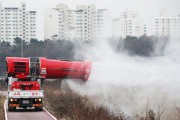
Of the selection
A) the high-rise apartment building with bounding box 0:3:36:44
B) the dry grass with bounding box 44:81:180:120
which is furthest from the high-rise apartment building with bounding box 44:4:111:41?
the dry grass with bounding box 44:81:180:120

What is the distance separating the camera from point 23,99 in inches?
1355

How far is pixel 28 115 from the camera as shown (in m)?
32.0

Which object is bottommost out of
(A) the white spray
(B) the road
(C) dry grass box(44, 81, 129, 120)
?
(B) the road

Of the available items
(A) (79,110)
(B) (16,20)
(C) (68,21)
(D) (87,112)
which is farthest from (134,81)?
(B) (16,20)

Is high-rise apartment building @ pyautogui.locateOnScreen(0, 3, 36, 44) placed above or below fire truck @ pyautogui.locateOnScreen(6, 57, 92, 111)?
above

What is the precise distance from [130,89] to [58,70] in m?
4.05

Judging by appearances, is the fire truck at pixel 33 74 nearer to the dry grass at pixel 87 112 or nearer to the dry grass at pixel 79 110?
the dry grass at pixel 79 110

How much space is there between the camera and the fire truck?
31.5 m

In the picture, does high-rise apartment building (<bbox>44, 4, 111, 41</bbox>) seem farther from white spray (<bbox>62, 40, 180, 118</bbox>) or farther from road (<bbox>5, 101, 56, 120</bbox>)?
road (<bbox>5, 101, 56, 120</bbox>)

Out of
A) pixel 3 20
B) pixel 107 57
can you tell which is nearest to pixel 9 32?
pixel 3 20

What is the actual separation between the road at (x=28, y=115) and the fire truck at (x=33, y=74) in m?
0.44

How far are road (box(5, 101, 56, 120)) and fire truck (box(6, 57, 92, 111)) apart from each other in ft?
1.45

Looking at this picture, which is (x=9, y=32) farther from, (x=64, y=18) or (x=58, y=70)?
(x=58, y=70)

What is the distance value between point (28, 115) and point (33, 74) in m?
2.67
